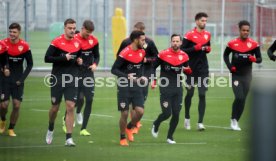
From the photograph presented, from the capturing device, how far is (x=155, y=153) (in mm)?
9352

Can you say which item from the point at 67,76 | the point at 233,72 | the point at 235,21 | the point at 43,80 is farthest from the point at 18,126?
the point at 235,21

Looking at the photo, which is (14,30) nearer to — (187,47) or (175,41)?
(175,41)

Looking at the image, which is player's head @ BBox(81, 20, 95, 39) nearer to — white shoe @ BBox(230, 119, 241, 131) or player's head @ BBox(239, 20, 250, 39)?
player's head @ BBox(239, 20, 250, 39)

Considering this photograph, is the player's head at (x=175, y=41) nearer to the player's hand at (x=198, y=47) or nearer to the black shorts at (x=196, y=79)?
the player's hand at (x=198, y=47)

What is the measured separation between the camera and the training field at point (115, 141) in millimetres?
8969

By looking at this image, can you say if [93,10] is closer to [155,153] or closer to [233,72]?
[233,72]

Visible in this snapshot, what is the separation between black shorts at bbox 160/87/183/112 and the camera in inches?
424

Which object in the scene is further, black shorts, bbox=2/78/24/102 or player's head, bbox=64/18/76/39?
black shorts, bbox=2/78/24/102

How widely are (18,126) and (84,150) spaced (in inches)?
153

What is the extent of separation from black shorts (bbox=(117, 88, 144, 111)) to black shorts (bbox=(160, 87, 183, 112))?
0.43m

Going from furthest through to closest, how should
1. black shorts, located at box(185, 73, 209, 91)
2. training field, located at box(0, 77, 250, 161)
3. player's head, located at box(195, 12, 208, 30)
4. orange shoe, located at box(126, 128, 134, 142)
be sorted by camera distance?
black shorts, located at box(185, 73, 209, 91) < player's head, located at box(195, 12, 208, 30) < orange shoe, located at box(126, 128, 134, 142) < training field, located at box(0, 77, 250, 161)

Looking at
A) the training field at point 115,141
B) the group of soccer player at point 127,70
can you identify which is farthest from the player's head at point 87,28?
the training field at point 115,141

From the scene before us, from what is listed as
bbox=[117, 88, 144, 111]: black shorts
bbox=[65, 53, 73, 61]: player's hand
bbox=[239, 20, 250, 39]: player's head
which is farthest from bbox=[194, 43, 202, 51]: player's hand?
bbox=[65, 53, 73, 61]: player's hand

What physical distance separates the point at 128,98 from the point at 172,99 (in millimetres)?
794
